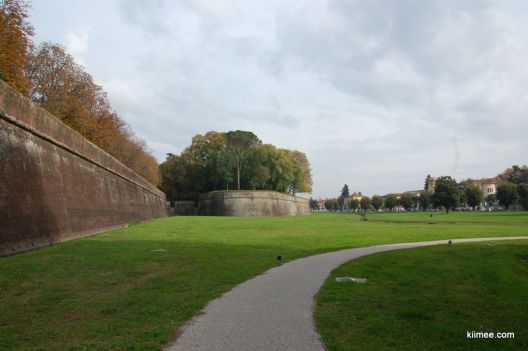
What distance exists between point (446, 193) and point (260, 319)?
75.1m

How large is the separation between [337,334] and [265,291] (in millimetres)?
2810

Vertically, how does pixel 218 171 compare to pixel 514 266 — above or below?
above

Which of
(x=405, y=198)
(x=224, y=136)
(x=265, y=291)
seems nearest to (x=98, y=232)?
(x=265, y=291)

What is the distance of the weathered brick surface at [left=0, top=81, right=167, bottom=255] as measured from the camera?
43.4ft

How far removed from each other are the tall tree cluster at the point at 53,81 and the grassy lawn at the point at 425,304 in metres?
20.1

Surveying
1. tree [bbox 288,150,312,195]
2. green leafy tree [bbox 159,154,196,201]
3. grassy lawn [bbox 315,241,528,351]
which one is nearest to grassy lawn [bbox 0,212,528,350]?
grassy lawn [bbox 315,241,528,351]

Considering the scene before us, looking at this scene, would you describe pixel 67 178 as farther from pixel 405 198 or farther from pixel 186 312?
pixel 405 198

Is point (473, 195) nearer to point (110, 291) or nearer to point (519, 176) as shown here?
point (519, 176)

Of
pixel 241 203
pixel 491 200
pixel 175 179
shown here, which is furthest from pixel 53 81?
pixel 491 200

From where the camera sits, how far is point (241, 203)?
62344 millimetres

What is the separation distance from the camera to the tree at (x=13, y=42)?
2212 cm

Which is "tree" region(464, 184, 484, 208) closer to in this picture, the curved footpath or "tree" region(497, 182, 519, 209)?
"tree" region(497, 182, 519, 209)

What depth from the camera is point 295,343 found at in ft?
16.8

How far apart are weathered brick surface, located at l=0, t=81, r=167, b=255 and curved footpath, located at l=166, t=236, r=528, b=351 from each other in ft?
25.4
